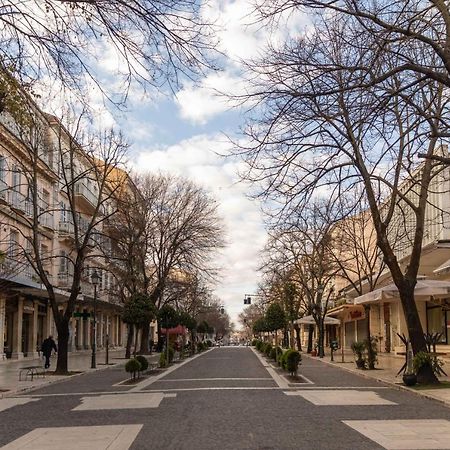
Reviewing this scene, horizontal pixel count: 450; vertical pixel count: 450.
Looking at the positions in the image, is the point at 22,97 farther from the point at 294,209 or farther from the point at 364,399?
the point at 364,399

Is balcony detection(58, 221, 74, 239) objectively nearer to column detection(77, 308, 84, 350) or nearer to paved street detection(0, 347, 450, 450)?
column detection(77, 308, 84, 350)

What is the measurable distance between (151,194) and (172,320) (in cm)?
798

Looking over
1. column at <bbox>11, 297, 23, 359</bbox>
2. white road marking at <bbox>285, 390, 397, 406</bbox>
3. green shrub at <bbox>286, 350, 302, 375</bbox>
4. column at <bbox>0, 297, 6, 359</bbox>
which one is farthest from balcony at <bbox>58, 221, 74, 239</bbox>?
white road marking at <bbox>285, 390, 397, 406</bbox>

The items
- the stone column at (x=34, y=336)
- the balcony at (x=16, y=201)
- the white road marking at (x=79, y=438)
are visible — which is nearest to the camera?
the white road marking at (x=79, y=438)

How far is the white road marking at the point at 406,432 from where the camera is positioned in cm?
915

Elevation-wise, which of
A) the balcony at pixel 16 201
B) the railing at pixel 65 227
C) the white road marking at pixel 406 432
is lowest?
the white road marking at pixel 406 432

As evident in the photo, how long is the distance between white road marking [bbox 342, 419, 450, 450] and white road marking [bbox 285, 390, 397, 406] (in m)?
2.85

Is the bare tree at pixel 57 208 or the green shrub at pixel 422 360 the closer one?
the green shrub at pixel 422 360

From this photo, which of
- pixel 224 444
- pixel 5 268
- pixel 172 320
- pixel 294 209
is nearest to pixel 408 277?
pixel 294 209

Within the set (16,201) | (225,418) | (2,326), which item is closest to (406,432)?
(225,418)

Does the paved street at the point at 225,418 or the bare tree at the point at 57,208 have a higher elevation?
the bare tree at the point at 57,208

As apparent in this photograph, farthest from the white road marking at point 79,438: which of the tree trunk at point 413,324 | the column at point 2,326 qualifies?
the column at point 2,326

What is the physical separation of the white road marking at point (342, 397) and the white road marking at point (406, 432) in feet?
9.34

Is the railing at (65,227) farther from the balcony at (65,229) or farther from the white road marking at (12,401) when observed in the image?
the white road marking at (12,401)
